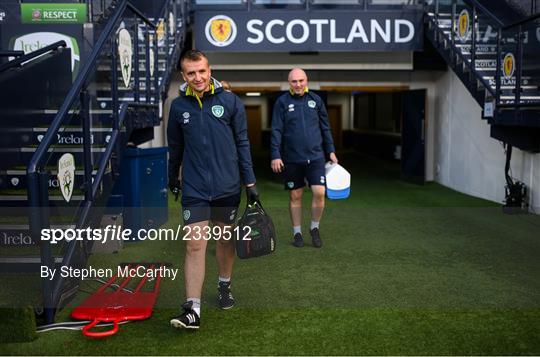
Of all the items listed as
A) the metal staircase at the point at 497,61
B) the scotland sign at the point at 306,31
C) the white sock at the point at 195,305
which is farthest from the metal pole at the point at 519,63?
the white sock at the point at 195,305

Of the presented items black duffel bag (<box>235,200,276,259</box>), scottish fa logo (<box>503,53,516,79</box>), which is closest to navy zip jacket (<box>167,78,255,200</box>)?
black duffel bag (<box>235,200,276,259</box>)

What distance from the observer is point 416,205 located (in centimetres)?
829

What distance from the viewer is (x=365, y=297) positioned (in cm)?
396

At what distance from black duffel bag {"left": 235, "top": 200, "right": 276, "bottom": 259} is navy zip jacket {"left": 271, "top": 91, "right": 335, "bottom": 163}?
1.76 meters

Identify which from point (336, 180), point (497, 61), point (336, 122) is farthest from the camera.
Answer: point (336, 122)

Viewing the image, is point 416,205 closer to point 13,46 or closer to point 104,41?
point 104,41

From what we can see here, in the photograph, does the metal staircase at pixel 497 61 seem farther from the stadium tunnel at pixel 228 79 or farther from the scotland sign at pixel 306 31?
the scotland sign at pixel 306 31

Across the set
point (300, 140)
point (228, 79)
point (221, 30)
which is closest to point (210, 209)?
point (300, 140)

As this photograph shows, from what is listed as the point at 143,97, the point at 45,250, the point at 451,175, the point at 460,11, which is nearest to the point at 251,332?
the point at 45,250

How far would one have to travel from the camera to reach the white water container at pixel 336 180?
18.7ft

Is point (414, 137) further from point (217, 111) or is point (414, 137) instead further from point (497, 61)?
point (217, 111)

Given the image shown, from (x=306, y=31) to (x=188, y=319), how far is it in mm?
7203

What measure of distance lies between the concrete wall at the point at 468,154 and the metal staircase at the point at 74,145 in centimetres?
476

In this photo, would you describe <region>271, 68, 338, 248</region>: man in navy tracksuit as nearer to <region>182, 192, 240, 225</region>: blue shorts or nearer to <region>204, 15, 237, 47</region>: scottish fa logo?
<region>182, 192, 240, 225</region>: blue shorts
